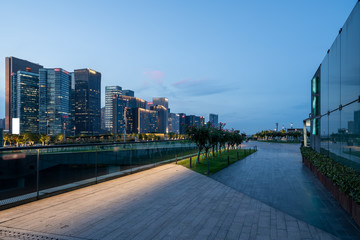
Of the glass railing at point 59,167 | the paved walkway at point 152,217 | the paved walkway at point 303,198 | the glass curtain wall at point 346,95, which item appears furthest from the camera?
the glass curtain wall at point 346,95

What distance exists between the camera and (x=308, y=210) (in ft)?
23.6

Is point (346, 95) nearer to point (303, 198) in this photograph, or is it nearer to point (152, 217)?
point (303, 198)

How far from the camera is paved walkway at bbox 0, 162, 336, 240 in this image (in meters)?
5.30

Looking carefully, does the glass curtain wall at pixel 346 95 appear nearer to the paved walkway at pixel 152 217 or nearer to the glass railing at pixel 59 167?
the paved walkway at pixel 152 217

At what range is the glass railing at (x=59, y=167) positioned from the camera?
24.4 feet

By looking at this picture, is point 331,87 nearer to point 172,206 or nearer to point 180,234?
point 172,206

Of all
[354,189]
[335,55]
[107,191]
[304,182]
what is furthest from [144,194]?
[335,55]

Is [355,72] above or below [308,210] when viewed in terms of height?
above

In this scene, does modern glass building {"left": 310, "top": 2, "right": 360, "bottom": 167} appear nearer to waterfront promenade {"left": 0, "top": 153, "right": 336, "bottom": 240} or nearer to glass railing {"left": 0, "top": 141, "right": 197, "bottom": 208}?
waterfront promenade {"left": 0, "top": 153, "right": 336, "bottom": 240}

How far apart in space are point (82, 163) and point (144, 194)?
3616 millimetres

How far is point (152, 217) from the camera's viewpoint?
6.41m

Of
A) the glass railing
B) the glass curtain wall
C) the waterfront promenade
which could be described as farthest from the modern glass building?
the glass railing

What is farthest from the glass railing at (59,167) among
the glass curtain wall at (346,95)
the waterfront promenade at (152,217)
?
the glass curtain wall at (346,95)

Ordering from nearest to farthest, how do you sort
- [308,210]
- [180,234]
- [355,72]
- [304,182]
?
[180,234]
[308,210]
[355,72]
[304,182]
